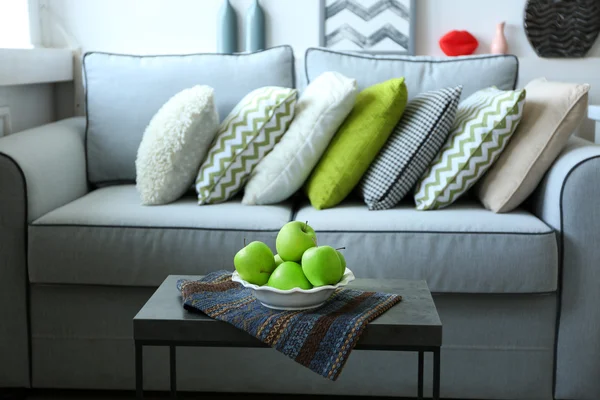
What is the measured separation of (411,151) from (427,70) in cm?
47

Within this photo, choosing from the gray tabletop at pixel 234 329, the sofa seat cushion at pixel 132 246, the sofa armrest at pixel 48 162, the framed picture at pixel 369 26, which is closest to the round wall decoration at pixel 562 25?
the framed picture at pixel 369 26

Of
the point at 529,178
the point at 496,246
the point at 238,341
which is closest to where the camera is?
the point at 238,341

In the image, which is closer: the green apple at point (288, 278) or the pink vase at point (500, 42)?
the green apple at point (288, 278)

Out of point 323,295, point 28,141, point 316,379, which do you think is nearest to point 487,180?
point 316,379

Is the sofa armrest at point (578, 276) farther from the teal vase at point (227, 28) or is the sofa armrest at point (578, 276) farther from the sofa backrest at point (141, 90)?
the teal vase at point (227, 28)

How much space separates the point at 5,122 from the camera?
2.92m

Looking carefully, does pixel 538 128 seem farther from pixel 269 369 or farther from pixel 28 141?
pixel 28 141

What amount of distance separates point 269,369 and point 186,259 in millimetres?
371

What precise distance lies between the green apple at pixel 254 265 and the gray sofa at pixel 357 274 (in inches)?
25.4

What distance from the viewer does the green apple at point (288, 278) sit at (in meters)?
1.53

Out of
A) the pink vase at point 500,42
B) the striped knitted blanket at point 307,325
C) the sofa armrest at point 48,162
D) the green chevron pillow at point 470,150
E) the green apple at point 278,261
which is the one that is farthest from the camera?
the pink vase at point 500,42

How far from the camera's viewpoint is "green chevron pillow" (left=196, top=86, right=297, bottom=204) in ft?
8.22

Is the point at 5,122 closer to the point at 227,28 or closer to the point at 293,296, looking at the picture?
the point at 227,28

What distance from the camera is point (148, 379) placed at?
228 centimetres
